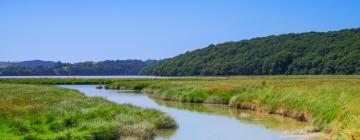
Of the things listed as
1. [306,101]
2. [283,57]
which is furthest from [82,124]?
[283,57]

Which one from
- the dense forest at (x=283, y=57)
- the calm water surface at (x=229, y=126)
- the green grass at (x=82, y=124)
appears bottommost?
the calm water surface at (x=229, y=126)

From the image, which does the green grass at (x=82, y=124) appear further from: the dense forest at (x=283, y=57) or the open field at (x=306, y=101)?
the dense forest at (x=283, y=57)

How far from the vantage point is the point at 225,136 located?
26156 mm

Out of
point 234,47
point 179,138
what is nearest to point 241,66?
point 234,47

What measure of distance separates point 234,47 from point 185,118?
157 meters

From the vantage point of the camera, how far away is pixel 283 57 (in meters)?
153

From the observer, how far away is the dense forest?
134 metres

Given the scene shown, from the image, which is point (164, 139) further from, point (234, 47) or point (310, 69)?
point (234, 47)

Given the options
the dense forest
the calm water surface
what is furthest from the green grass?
the dense forest

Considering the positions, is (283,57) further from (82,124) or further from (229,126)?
(82,124)

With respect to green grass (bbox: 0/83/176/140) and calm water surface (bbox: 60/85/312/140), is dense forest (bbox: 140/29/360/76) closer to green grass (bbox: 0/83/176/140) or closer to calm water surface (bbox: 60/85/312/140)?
calm water surface (bbox: 60/85/312/140)

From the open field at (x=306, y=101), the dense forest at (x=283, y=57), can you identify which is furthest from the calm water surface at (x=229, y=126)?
the dense forest at (x=283, y=57)

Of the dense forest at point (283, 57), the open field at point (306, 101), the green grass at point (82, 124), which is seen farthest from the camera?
the dense forest at point (283, 57)

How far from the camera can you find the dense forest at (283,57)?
441 feet
